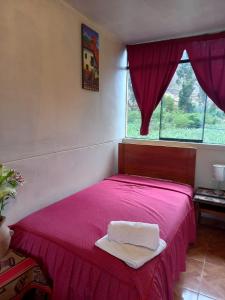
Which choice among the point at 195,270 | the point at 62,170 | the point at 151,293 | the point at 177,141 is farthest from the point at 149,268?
the point at 177,141

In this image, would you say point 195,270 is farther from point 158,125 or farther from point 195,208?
point 158,125

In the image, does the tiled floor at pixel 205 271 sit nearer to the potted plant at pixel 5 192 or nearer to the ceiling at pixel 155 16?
the potted plant at pixel 5 192

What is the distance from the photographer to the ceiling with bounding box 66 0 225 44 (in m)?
2.12

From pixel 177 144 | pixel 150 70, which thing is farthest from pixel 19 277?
pixel 150 70

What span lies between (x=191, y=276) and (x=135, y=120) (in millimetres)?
2177

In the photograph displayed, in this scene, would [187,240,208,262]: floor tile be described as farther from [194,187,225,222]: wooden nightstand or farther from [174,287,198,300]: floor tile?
[174,287,198,300]: floor tile

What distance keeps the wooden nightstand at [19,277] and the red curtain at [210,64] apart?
2612 millimetres

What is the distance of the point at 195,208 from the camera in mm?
2631

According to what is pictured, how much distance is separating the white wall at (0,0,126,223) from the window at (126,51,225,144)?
34.4 inches

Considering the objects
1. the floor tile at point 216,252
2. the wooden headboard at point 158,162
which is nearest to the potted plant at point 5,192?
the floor tile at point 216,252

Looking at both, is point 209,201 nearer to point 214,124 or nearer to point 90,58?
point 214,124

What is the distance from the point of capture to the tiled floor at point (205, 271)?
1.80 metres

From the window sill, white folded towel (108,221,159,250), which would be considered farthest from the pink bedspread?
the window sill

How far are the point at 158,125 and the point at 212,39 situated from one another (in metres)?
1.25
